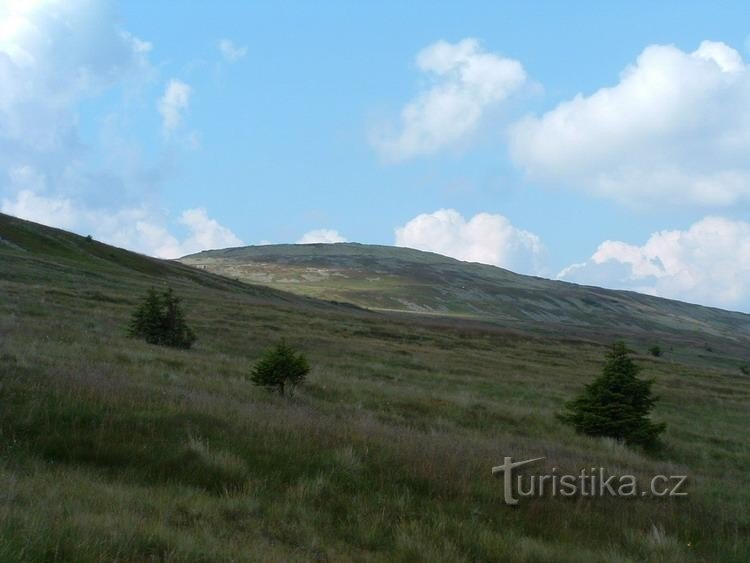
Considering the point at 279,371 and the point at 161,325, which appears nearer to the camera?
the point at 279,371

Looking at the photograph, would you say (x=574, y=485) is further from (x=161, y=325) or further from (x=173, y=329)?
(x=161, y=325)

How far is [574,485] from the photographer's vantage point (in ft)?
29.6

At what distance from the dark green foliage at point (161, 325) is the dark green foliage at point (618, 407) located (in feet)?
46.1

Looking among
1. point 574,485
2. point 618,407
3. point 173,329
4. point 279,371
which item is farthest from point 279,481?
point 173,329

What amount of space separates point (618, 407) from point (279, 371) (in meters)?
8.93

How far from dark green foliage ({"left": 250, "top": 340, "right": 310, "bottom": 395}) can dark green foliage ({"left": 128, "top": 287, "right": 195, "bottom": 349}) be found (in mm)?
9275

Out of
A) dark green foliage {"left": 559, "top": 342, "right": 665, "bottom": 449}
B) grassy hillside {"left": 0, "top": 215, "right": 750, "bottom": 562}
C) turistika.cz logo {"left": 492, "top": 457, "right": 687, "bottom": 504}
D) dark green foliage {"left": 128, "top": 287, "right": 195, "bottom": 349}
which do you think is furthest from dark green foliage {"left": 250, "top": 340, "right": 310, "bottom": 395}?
dark green foliage {"left": 128, "top": 287, "right": 195, "bottom": 349}

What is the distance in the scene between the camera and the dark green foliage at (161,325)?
82.2 feet

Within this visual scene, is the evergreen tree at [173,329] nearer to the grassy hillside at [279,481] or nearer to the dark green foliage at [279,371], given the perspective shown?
the grassy hillside at [279,481]

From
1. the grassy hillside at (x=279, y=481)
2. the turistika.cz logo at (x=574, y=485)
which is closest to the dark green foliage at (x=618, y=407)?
the grassy hillside at (x=279, y=481)

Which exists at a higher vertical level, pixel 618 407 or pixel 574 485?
pixel 618 407

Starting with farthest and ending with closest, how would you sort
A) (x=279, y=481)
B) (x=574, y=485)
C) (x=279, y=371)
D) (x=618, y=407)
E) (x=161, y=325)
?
(x=161, y=325)
(x=618, y=407)
(x=279, y=371)
(x=574, y=485)
(x=279, y=481)

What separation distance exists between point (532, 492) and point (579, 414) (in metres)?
10.9

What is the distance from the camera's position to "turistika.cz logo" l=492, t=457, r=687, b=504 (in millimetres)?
8391
